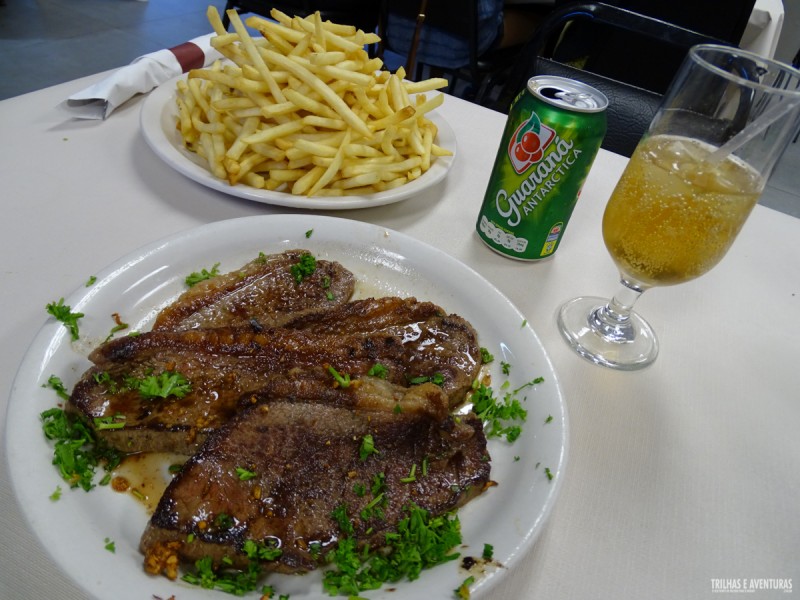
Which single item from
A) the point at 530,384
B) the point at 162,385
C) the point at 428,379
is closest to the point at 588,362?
the point at 530,384

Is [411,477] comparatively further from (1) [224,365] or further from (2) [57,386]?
(2) [57,386]

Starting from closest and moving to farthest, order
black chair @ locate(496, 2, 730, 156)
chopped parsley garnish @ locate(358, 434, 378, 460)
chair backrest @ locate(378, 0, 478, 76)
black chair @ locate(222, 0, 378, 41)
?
chopped parsley garnish @ locate(358, 434, 378, 460) → black chair @ locate(496, 2, 730, 156) → chair backrest @ locate(378, 0, 478, 76) → black chair @ locate(222, 0, 378, 41)

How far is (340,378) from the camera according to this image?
1.32 m

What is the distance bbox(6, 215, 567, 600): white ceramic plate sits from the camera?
963 millimetres

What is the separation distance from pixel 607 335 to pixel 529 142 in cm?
68

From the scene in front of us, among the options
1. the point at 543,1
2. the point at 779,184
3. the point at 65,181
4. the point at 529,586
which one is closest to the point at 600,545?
the point at 529,586

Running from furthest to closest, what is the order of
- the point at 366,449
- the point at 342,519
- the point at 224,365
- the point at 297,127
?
the point at 297,127, the point at 224,365, the point at 366,449, the point at 342,519

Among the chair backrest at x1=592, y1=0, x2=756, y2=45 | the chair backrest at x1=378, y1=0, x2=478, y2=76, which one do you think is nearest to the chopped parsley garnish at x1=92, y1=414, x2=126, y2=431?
the chair backrest at x1=378, y1=0, x2=478, y2=76

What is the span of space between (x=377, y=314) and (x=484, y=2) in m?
3.99

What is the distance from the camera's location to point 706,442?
148 cm

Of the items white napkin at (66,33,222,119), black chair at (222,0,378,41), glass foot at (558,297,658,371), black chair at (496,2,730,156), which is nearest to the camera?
glass foot at (558,297,658,371)

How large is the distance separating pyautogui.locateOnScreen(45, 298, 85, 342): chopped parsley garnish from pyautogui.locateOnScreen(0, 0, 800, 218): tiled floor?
554 cm

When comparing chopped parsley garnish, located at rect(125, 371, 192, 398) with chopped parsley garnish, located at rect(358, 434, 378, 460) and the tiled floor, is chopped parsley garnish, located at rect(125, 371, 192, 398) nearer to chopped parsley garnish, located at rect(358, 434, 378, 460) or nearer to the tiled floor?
chopped parsley garnish, located at rect(358, 434, 378, 460)

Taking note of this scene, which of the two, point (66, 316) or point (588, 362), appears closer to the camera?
point (66, 316)
